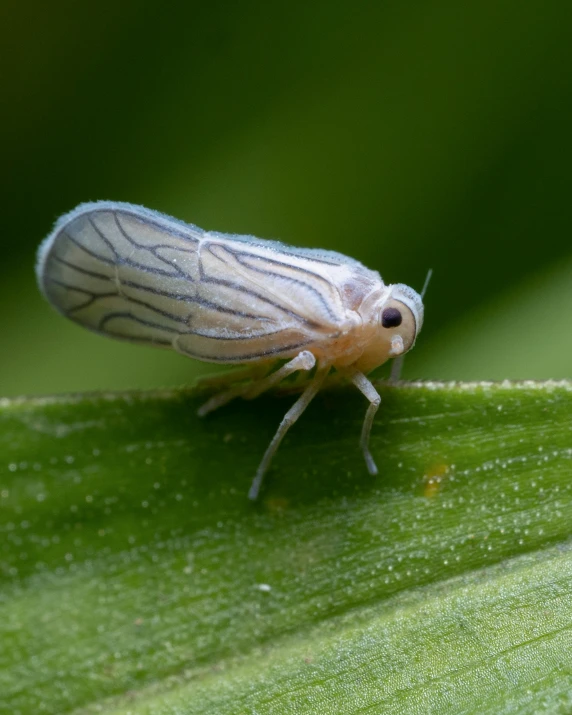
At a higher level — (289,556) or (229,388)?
(229,388)

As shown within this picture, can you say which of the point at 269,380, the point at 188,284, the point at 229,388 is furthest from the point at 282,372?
the point at 188,284

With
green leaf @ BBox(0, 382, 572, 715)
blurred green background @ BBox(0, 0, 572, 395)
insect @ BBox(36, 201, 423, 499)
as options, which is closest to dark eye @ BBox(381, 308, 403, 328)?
insect @ BBox(36, 201, 423, 499)

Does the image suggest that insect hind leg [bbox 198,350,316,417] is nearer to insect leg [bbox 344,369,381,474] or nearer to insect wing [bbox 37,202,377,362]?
insect wing [bbox 37,202,377,362]

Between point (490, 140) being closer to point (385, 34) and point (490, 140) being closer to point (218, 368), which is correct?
point (385, 34)

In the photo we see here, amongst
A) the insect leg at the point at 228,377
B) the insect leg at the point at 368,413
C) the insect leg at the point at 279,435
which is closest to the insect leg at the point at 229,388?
the insect leg at the point at 228,377

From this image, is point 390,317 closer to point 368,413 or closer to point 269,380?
point 368,413

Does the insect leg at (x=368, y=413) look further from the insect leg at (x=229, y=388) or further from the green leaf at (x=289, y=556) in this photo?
the insect leg at (x=229, y=388)
